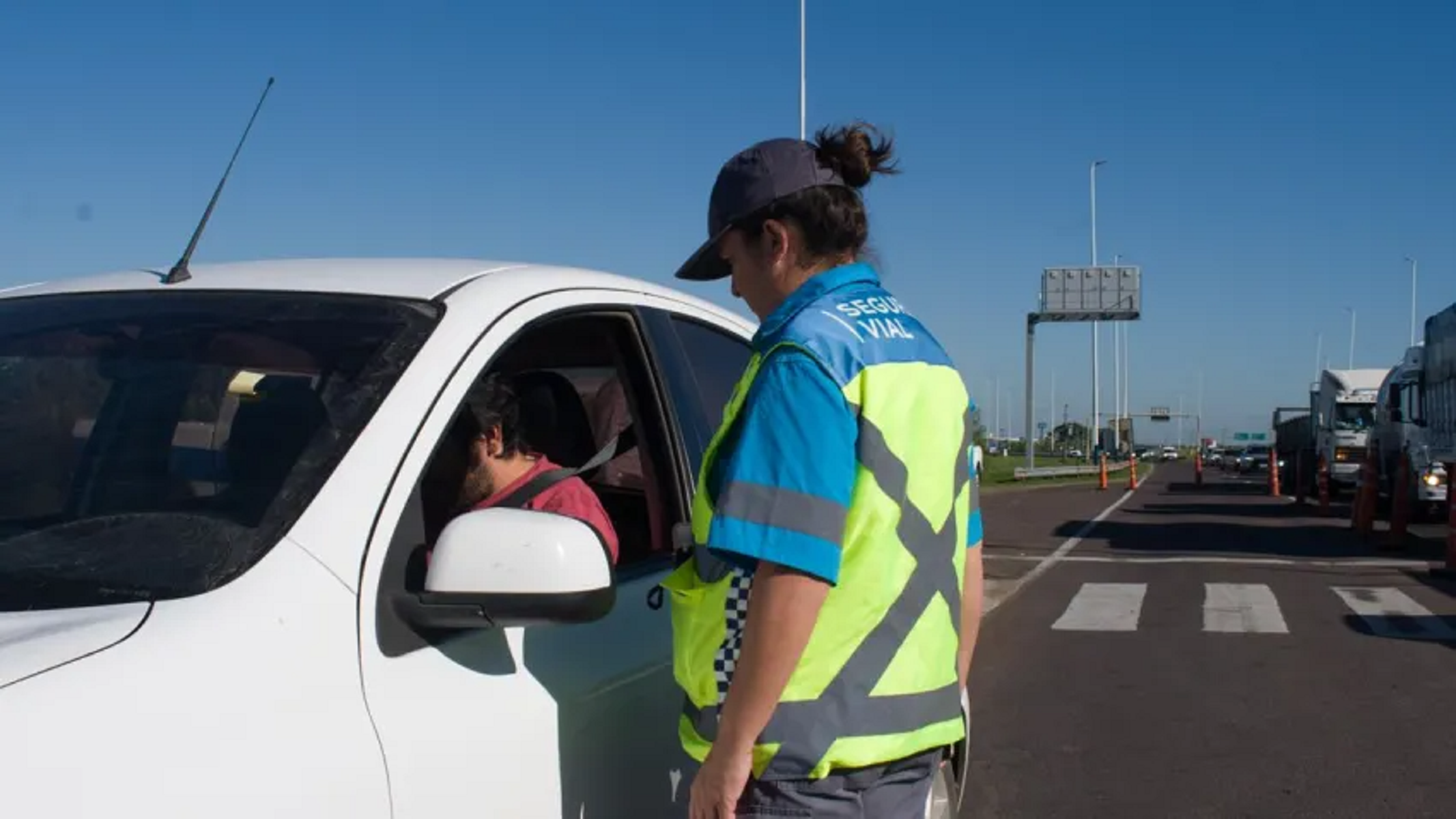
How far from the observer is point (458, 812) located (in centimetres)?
210

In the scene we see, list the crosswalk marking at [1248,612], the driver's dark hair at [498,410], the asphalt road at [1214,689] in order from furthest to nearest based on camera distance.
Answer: the crosswalk marking at [1248,612]
the asphalt road at [1214,689]
the driver's dark hair at [498,410]

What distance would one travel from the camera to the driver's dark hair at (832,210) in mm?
2434

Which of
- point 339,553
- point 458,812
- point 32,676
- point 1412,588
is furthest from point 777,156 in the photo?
point 1412,588

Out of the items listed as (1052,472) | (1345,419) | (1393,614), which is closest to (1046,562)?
(1393,614)

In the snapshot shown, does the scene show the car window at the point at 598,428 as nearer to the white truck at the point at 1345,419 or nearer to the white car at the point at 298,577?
the white car at the point at 298,577

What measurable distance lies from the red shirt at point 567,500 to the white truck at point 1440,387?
1863 cm

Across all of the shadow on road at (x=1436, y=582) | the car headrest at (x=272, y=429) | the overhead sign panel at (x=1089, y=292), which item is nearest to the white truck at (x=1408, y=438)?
the shadow on road at (x=1436, y=582)

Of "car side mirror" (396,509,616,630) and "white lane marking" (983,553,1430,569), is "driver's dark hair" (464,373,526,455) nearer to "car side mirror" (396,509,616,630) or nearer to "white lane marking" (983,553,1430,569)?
"car side mirror" (396,509,616,630)

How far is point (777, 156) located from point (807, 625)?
0.80 metres

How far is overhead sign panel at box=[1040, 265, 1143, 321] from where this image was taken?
59.4 metres

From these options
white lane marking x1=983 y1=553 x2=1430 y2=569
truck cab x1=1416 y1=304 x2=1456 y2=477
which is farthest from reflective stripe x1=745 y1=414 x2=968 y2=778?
truck cab x1=1416 y1=304 x2=1456 y2=477

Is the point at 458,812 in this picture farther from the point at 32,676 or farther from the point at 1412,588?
the point at 1412,588

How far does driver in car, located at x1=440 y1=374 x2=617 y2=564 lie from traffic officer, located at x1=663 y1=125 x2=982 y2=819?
0.66 m

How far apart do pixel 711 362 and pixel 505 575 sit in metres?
1.65
